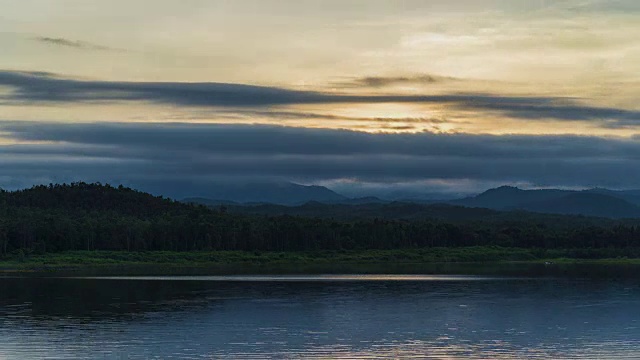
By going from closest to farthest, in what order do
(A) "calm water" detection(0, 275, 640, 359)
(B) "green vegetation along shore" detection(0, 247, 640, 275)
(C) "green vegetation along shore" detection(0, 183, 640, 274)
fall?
(A) "calm water" detection(0, 275, 640, 359)
(B) "green vegetation along shore" detection(0, 247, 640, 275)
(C) "green vegetation along shore" detection(0, 183, 640, 274)

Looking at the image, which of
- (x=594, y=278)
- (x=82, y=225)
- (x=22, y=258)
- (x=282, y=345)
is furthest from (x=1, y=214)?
(x=282, y=345)

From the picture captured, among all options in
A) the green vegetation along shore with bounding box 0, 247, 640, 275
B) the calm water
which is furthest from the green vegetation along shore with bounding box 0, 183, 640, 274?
the calm water

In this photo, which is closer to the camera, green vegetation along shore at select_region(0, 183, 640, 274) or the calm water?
the calm water

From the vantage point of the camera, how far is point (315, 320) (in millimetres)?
65938

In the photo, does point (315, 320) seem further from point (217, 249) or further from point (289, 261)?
point (217, 249)

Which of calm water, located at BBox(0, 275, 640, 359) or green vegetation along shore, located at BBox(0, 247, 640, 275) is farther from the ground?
calm water, located at BBox(0, 275, 640, 359)

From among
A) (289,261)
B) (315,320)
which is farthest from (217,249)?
(315,320)

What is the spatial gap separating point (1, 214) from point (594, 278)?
11592 centimetres

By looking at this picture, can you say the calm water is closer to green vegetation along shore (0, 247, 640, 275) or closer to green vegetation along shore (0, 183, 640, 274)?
green vegetation along shore (0, 247, 640, 275)

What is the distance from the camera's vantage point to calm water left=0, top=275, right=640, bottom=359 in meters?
51.3

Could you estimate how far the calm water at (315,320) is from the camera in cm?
5134

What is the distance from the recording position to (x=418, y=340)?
2183 inches

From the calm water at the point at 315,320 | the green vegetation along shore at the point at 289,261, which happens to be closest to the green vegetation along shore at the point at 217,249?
the green vegetation along shore at the point at 289,261

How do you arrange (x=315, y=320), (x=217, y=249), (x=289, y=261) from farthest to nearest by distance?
(x=217, y=249), (x=289, y=261), (x=315, y=320)
